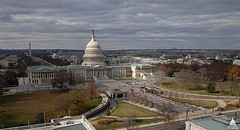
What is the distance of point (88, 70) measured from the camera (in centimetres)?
12381

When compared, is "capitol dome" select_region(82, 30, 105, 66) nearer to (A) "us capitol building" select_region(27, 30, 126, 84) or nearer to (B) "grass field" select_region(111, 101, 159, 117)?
(A) "us capitol building" select_region(27, 30, 126, 84)

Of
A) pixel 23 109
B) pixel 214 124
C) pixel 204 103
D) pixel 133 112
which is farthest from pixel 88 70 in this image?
pixel 214 124

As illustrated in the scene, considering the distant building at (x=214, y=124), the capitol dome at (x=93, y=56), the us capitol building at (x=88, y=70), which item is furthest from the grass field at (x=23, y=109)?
the capitol dome at (x=93, y=56)

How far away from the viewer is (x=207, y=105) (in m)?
56.6

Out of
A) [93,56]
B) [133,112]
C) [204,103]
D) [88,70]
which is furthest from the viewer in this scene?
[93,56]

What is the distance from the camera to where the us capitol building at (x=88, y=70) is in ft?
342

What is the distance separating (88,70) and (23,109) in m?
72.3

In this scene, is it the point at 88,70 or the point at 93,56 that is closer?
the point at 88,70

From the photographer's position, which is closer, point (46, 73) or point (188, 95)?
point (188, 95)

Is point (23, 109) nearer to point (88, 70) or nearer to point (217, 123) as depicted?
point (217, 123)

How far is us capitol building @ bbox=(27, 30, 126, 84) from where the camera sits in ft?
342

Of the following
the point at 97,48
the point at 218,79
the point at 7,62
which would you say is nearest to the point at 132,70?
the point at 97,48

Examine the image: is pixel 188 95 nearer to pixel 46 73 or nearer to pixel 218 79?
pixel 218 79

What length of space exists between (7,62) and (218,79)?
630ft
